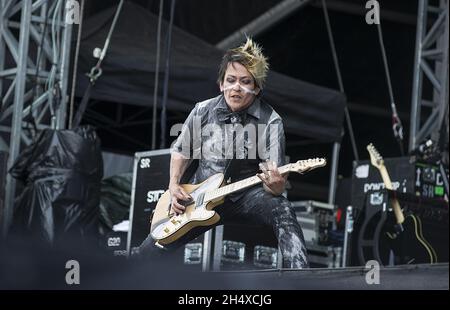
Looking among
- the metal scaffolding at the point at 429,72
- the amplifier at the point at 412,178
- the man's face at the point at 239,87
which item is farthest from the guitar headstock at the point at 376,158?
the man's face at the point at 239,87

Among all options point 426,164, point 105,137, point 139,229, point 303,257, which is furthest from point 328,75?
point 303,257

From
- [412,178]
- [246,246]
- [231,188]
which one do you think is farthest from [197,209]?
[412,178]

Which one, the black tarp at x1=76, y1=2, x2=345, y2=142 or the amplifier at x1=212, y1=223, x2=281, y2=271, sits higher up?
the black tarp at x1=76, y1=2, x2=345, y2=142

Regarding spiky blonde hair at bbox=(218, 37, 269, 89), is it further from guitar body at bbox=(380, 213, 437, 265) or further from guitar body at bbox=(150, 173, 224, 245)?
guitar body at bbox=(380, 213, 437, 265)

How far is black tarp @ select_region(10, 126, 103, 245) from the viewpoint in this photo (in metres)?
8.73

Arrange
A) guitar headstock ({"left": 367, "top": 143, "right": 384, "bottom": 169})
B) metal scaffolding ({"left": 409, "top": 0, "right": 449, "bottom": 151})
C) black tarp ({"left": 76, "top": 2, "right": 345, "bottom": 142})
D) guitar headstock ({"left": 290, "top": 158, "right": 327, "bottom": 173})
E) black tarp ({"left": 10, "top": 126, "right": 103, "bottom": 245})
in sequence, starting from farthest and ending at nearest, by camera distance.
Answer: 1. metal scaffolding ({"left": 409, "top": 0, "right": 449, "bottom": 151})
2. black tarp ({"left": 76, "top": 2, "right": 345, "bottom": 142})
3. guitar headstock ({"left": 367, "top": 143, "right": 384, "bottom": 169})
4. black tarp ({"left": 10, "top": 126, "right": 103, "bottom": 245})
5. guitar headstock ({"left": 290, "top": 158, "right": 327, "bottom": 173})

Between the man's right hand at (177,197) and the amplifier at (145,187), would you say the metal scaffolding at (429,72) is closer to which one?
the amplifier at (145,187)

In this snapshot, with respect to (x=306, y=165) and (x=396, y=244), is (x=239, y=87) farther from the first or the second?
(x=396, y=244)

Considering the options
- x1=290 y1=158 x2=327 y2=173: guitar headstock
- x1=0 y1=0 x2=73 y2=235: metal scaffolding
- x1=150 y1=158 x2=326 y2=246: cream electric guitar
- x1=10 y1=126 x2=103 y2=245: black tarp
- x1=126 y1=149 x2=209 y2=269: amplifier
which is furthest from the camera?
x1=0 y1=0 x2=73 y2=235: metal scaffolding

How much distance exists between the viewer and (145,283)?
15.3ft

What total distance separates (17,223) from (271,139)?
11.9 feet

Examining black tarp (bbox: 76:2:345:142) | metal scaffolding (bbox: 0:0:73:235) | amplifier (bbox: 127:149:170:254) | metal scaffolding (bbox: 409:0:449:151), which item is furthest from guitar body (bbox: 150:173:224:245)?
metal scaffolding (bbox: 409:0:449:151)

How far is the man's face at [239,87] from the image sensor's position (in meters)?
5.72

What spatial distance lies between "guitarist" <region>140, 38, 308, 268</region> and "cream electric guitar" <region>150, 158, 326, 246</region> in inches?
1.4
